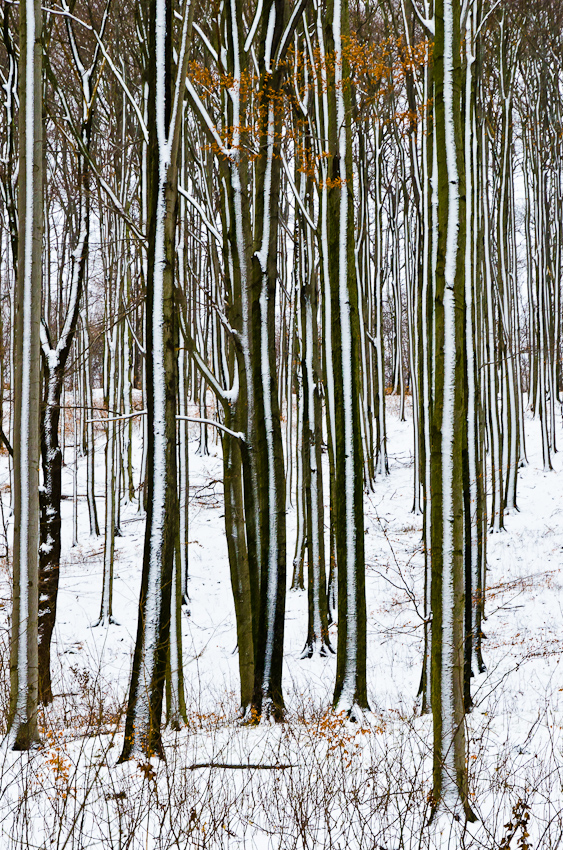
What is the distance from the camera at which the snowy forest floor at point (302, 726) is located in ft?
11.3

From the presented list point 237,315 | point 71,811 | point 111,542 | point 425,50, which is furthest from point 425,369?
point 111,542

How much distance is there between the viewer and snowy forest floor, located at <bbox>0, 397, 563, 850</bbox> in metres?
3.44

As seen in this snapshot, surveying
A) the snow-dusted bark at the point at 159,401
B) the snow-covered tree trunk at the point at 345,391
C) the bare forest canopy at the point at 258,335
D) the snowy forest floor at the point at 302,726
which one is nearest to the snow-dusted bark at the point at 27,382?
the bare forest canopy at the point at 258,335

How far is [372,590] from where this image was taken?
13.7 m

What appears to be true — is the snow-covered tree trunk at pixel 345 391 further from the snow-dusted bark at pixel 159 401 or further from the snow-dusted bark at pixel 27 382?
the snow-dusted bark at pixel 27 382

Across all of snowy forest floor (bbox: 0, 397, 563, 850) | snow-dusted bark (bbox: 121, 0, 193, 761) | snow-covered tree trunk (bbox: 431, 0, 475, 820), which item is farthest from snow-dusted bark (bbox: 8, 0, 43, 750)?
snow-covered tree trunk (bbox: 431, 0, 475, 820)

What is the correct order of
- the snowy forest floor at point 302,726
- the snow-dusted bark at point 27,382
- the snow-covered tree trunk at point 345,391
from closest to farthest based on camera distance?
the snowy forest floor at point 302,726 < the snow-dusted bark at point 27,382 < the snow-covered tree trunk at point 345,391

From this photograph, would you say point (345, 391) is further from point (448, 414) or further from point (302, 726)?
point (302, 726)

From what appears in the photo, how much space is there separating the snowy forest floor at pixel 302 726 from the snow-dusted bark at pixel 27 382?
19.3 inches

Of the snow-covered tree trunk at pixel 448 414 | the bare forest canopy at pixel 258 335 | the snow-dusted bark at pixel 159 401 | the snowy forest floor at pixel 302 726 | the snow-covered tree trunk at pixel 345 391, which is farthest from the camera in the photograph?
the snow-covered tree trunk at pixel 345 391

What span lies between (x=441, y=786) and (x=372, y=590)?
411 inches

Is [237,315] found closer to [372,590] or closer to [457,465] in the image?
[457,465]

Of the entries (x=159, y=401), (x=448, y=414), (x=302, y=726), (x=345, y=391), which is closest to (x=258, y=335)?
(x=345, y=391)

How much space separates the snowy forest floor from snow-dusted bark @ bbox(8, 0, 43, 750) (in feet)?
1.61
